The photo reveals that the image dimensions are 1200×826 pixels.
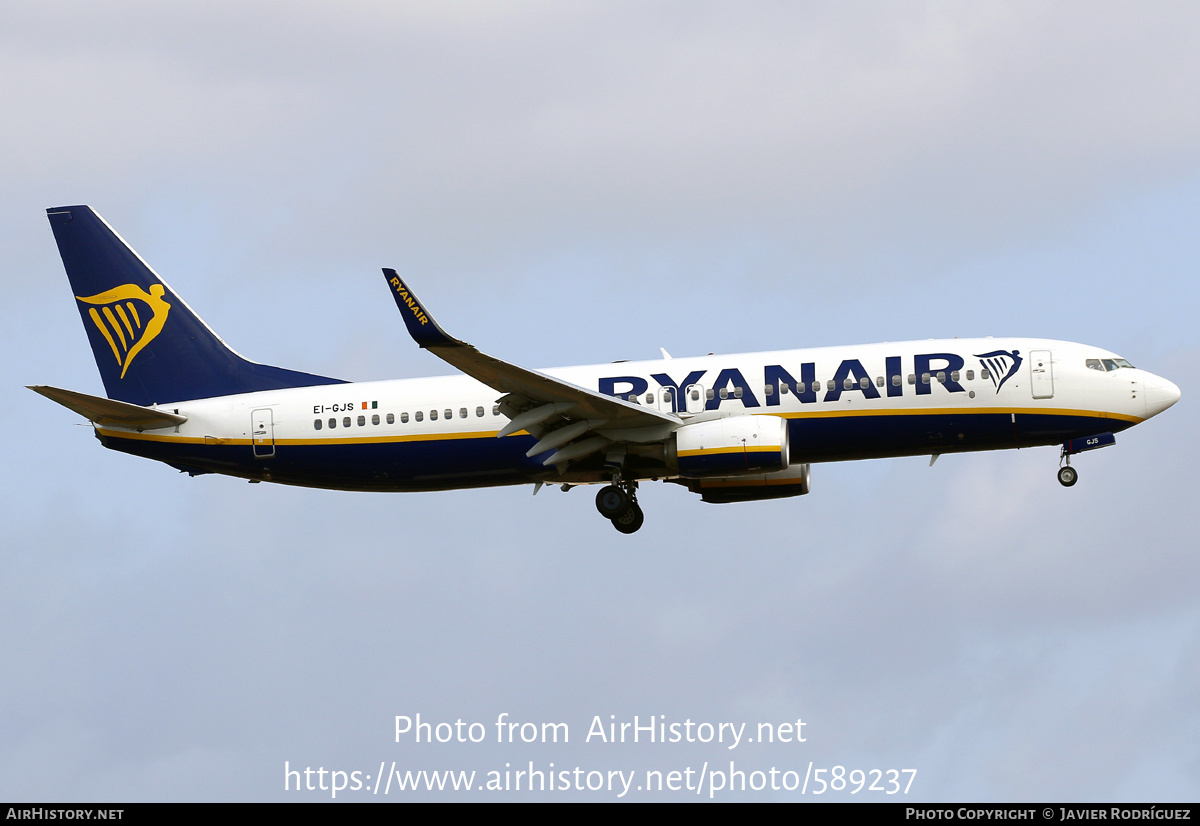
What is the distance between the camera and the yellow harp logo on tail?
4941 cm

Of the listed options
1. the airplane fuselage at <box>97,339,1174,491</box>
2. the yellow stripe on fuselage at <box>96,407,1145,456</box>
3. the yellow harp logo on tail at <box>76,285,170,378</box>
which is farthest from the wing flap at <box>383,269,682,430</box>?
the yellow harp logo on tail at <box>76,285,170,378</box>

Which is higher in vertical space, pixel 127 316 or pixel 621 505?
pixel 127 316

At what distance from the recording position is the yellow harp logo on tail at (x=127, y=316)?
49.4 meters

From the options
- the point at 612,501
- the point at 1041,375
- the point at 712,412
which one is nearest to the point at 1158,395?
the point at 1041,375

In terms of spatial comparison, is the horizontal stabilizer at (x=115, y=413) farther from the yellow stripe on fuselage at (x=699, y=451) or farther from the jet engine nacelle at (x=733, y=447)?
the jet engine nacelle at (x=733, y=447)

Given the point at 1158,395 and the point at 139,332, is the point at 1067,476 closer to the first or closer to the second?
the point at 1158,395

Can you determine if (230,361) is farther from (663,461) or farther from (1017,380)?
(1017,380)

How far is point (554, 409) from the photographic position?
42312 mm

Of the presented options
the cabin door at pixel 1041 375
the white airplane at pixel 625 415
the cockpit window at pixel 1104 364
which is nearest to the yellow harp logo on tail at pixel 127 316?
the white airplane at pixel 625 415

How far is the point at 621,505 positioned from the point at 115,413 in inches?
631

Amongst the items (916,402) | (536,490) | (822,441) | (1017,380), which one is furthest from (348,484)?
(1017,380)

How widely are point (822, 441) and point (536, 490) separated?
30.2 feet

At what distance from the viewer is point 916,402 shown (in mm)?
42500

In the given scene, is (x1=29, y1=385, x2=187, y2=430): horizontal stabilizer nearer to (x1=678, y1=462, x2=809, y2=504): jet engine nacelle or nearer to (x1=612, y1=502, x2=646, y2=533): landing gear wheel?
(x1=612, y1=502, x2=646, y2=533): landing gear wheel
